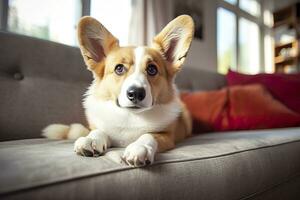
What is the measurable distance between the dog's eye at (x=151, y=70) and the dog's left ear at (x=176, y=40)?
0.16 m

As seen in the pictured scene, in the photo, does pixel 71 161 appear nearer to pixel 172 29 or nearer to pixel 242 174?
pixel 242 174

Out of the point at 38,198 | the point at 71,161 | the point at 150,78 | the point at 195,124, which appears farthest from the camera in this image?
the point at 195,124

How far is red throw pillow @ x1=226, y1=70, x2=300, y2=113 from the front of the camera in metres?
1.93

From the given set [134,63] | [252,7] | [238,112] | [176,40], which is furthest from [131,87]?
[252,7]

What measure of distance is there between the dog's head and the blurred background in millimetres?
1142

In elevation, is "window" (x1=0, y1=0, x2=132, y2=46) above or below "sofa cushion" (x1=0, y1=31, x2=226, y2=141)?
above

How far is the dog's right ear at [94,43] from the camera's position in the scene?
1041 millimetres

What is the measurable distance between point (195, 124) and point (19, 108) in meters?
1.01

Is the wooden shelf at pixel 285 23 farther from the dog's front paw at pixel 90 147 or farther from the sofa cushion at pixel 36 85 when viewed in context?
the dog's front paw at pixel 90 147

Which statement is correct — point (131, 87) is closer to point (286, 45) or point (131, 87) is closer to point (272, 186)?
point (272, 186)

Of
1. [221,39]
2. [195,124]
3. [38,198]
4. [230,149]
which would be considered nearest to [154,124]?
[230,149]

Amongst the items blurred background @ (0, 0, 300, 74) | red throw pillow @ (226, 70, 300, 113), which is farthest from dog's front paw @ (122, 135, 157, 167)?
blurred background @ (0, 0, 300, 74)

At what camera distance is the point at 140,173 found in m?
0.65

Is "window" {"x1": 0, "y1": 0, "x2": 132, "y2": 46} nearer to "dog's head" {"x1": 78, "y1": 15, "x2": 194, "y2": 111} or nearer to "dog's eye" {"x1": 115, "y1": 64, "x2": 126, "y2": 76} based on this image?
"dog's head" {"x1": 78, "y1": 15, "x2": 194, "y2": 111}
